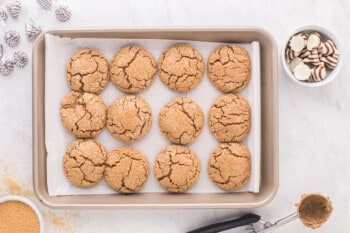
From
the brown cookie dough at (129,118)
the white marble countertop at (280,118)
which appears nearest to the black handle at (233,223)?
the white marble countertop at (280,118)

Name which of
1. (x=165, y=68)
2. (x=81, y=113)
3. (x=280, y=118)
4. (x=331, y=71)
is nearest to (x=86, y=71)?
(x=81, y=113)

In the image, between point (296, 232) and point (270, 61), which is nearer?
point (270, 61)

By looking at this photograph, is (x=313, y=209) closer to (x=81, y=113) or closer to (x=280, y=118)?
(x=280, y=118)

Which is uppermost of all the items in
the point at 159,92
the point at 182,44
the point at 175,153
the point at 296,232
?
the point at 182,44

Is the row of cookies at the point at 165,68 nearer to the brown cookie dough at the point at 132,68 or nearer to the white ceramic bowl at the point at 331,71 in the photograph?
the brown cookie dough at the point at 132,68

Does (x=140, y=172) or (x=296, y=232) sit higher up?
(x=140, y=172)

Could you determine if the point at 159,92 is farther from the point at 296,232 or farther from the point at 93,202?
the point at 296,232

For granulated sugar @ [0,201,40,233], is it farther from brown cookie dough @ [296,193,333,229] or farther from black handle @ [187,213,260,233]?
brown cookie dough @ [296,193,333,229]

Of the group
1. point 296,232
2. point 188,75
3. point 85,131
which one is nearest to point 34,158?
point 85,131
